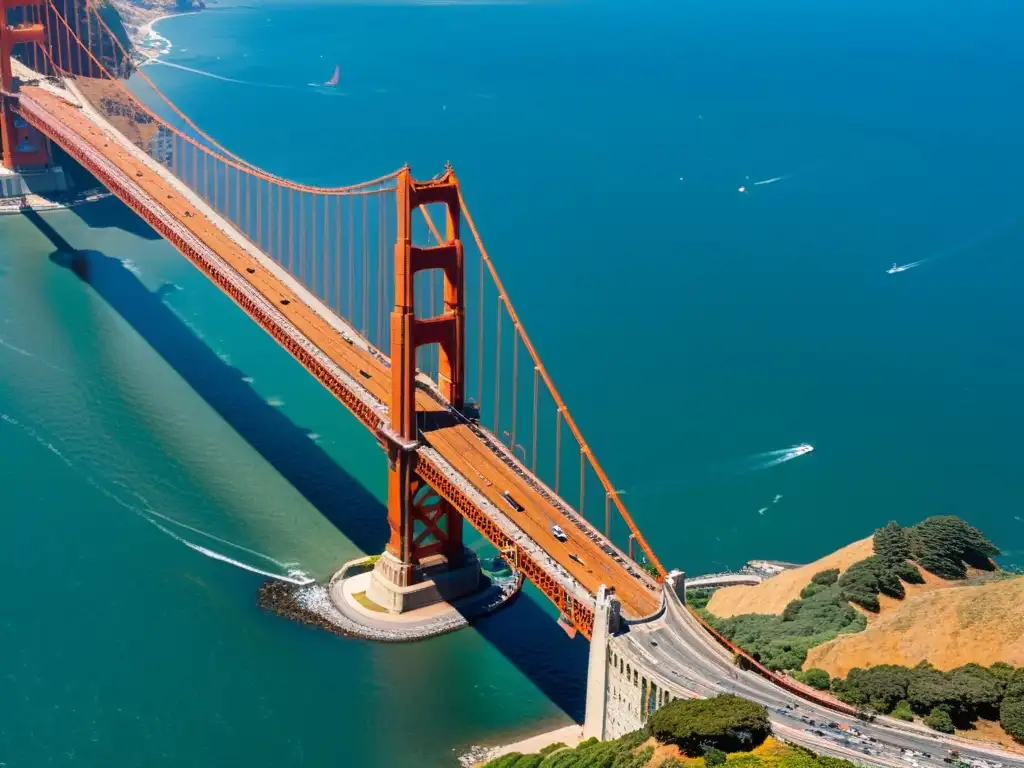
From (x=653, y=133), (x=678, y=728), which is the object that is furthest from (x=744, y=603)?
(x=653, y=133)

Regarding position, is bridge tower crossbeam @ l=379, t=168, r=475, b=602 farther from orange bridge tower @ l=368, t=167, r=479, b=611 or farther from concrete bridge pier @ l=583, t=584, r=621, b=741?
concrete bridge pier @ l=583, t=584, r=621, b=741

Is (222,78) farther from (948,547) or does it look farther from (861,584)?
(861,584)

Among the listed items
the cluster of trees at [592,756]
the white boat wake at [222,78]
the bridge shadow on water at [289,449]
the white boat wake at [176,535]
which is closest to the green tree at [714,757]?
the cluster of trees at [592,756]

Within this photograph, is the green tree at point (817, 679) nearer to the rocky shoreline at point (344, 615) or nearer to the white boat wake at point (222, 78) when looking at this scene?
the rocky shoreline at point (344, 615)

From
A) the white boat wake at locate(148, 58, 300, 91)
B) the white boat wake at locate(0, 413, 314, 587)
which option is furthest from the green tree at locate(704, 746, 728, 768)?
the white boat wake at locate(148, 58, 300, 91)

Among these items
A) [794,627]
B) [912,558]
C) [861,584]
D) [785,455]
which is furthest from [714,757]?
[785,455]
